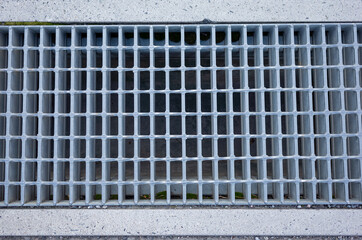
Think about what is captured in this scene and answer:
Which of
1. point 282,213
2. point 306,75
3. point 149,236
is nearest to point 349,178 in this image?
point 282,213

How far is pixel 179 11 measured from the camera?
1754 mm

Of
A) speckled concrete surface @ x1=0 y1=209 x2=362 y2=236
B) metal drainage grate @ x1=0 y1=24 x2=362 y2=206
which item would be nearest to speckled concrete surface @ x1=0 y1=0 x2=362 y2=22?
metal drainage grate @ x1=0 y1=24 x2=362 y2=206

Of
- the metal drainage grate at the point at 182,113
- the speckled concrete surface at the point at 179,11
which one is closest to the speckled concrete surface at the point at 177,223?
the metal drainage grate at the point at 182,113

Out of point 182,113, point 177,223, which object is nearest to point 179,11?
point 182,113

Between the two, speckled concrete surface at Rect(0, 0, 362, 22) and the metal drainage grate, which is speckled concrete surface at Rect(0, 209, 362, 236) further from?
speckled concrete surface at Rect(0, 0, 362, 22)

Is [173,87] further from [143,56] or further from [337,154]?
[337,154]

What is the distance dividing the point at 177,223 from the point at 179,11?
4.34ft

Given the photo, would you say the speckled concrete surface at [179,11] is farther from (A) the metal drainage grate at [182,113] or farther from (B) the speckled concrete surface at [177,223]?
(B) the speckled concrete surface at [177,223]

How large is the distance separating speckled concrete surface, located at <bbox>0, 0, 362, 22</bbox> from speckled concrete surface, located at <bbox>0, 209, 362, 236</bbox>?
121 cm

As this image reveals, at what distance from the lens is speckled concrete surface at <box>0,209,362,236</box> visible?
1.68 metres

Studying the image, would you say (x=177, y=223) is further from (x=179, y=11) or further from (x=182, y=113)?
(x=179, y=11)

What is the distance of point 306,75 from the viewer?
175 cm

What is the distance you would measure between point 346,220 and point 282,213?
0.40 metres

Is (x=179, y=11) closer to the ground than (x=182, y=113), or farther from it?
farther from it
